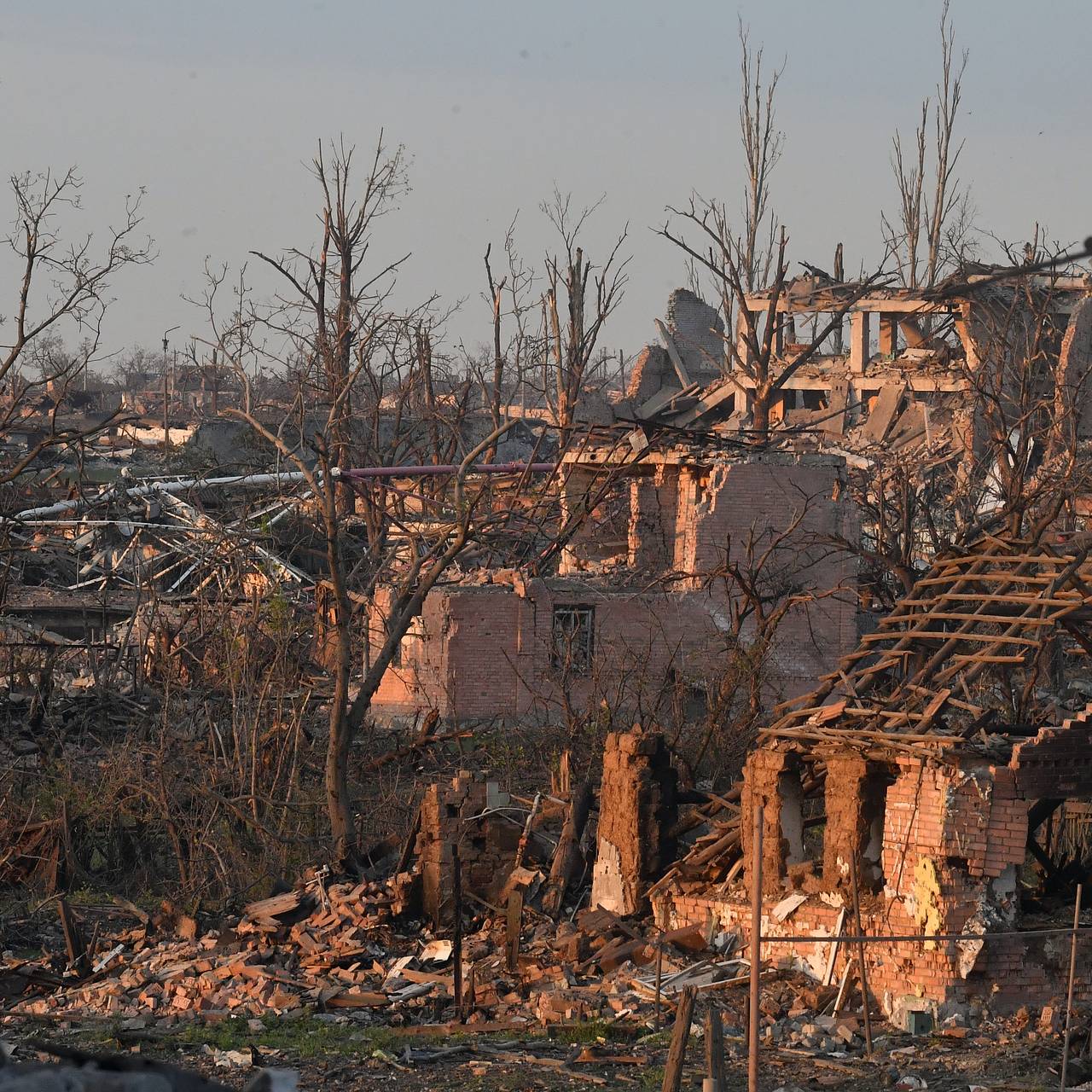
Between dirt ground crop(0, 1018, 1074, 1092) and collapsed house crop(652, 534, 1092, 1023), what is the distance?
718 mm

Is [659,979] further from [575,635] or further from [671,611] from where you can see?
[671,611]

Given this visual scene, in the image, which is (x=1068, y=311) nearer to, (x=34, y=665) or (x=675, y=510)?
(x=675, y=510)

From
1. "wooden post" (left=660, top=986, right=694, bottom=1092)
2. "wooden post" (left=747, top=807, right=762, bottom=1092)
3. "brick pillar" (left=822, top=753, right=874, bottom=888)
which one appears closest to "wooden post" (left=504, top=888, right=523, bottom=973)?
"brick pillar" (left=822, top=753, right=874, bottom=888)

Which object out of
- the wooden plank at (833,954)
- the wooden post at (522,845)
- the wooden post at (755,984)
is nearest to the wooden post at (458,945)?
Answer: the wooden post at (522,845)

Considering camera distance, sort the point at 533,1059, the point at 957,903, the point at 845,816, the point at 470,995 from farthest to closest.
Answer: the point at 470,995 → the point at 845,816 → the point at 957,903 → the point at 533,1059

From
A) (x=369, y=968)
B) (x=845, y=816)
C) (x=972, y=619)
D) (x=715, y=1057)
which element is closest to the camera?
(x=715, y=1057)

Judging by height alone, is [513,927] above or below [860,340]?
below

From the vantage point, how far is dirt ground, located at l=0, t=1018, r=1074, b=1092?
9.95m

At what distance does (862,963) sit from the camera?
10727 millimetres

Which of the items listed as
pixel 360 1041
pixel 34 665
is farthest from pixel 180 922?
pixel 34 665

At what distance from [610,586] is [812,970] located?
10.1 metres

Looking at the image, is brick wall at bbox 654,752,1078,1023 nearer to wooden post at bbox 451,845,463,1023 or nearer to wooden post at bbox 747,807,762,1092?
wooden post at bbox 451,845,463,1023

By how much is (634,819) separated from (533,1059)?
3277 mm

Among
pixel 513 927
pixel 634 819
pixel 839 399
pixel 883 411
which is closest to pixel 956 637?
pixel 634 819
